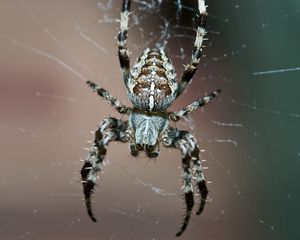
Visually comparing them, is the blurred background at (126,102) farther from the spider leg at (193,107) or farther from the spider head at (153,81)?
the spider head at (153,81)

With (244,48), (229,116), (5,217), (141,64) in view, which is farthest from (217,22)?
A: (141,64)

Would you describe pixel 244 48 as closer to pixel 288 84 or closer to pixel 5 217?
pixel 288 84

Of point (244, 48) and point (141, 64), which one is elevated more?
point (244, 48)

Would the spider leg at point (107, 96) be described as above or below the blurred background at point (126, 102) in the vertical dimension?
below

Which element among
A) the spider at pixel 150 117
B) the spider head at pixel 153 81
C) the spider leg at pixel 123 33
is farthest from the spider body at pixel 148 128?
the spider leg at pixel 123 33

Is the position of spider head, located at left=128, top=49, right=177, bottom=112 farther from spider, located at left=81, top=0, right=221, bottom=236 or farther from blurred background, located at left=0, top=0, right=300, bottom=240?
blurred background, located at left=0, top=0, right=300, bottom=240

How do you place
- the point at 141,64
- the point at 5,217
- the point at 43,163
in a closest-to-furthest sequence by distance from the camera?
1. the point at 141,64
2. the point at 5,217
3. the point at 43,163

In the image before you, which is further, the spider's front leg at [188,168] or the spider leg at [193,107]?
the spider leg at [193,107]
